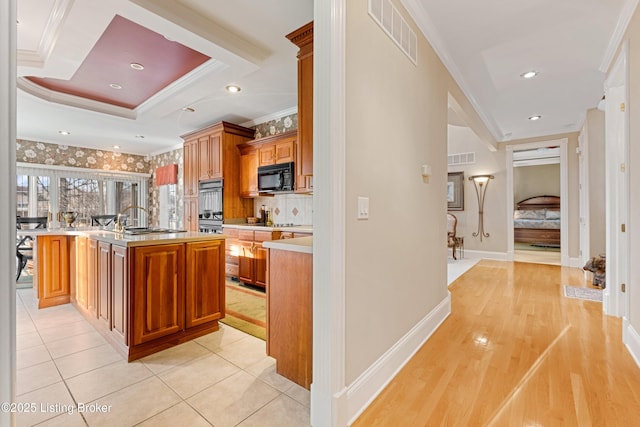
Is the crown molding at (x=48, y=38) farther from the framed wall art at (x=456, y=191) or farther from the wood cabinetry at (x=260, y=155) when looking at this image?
the framed wall art at (x=456, y=191)

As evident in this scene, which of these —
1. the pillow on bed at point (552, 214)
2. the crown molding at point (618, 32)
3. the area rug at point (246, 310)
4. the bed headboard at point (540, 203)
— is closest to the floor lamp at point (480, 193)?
the crown molding at point (618, 32)

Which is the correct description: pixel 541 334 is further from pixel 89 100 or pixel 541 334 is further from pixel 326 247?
pixel 89 100

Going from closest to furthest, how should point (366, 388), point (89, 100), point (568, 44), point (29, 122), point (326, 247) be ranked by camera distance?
1. point (326, 247)
2. point (366, 388)
3. point (568, 44)
4. point (89, 100)
5. point (29, 122)

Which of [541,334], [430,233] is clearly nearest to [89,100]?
[430,233]

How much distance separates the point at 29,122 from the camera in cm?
482

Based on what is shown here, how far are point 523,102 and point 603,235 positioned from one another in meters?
2.32

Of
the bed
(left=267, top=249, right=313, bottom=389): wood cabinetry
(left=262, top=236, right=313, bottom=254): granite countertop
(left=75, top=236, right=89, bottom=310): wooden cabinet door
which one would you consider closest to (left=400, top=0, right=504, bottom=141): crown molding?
(left=262, top=236, right=313, bottom=254): granite countertop

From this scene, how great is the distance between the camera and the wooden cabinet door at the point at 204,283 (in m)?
2.43

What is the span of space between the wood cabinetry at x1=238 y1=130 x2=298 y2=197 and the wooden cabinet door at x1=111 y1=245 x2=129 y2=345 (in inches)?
101

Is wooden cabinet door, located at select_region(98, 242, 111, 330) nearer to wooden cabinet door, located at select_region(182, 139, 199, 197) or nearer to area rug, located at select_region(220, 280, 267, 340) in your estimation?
area rug, located at select_region(220, 280, 267, 340)

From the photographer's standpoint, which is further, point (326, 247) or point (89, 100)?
point (89, 100)

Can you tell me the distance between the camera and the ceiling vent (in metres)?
1.72

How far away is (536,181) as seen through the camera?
29.9ft

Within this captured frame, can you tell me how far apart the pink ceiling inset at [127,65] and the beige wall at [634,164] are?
12.1ft
